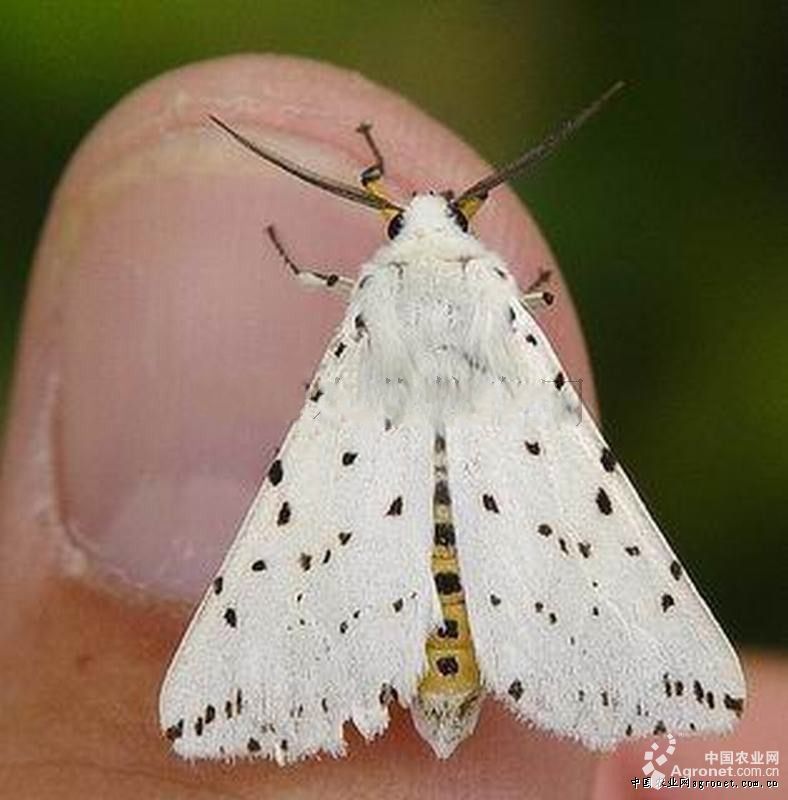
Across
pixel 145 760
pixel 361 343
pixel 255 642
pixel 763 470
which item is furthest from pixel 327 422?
pixel 763 470

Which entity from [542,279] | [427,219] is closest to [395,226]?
[427,219]

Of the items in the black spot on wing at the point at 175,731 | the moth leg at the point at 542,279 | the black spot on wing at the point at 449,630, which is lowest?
the black spot on wing at the point at 175,731

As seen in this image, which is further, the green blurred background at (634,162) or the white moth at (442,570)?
the green blurred background at (634,162)

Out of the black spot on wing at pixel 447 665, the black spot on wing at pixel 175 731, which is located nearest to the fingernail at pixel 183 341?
the black spot on wing at pixel 175 731

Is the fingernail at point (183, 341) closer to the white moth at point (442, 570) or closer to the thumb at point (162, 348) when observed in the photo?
the thumb at point (162, 348)

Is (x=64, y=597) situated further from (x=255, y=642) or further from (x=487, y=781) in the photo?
(x=487, y=781)

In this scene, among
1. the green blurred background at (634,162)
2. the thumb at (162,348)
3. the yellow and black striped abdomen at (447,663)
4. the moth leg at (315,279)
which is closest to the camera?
the yellow and black striped abdomen at (447,663)

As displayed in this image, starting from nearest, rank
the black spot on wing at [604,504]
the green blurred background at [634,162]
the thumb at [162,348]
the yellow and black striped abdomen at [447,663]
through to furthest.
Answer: the yellow and black striped abdomen at [447,663] → the black spot on wing at [604,504] → the thumb at [162,348] → the green blurred background at [634,162]
